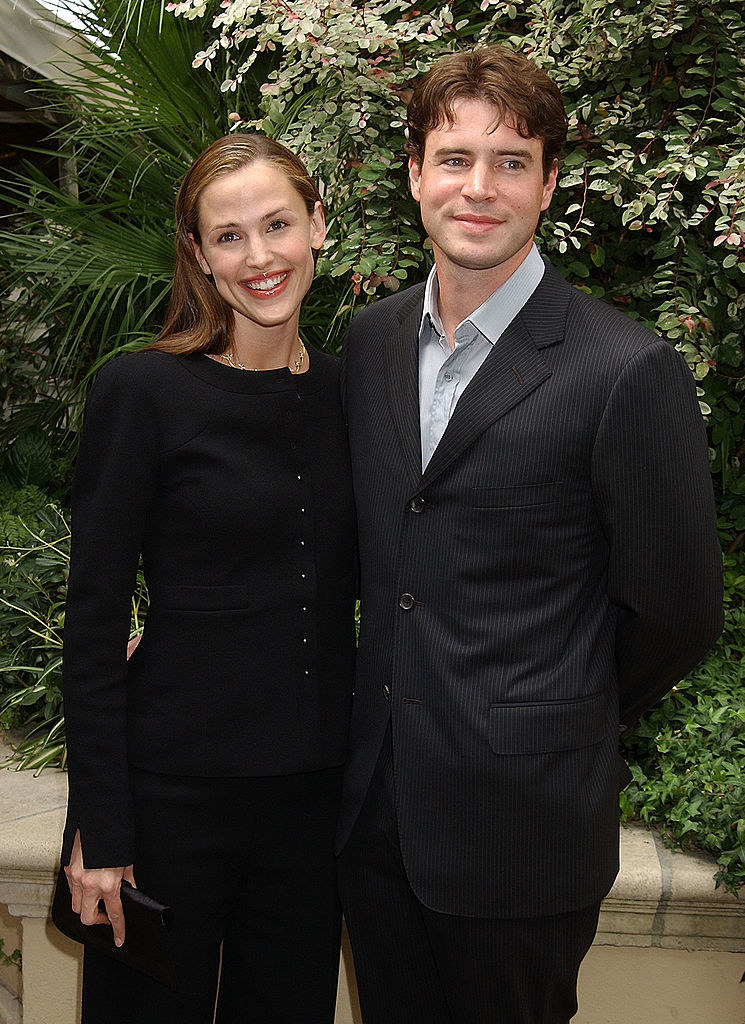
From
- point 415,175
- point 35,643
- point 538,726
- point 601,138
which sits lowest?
point 35,643

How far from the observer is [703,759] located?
2.51 m

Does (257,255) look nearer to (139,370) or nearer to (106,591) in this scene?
(139,370)

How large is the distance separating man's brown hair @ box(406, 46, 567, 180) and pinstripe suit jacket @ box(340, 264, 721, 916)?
223mm

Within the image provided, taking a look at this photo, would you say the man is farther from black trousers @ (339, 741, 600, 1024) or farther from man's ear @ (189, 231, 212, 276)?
man's ear @ (189, 231, 212, 276)

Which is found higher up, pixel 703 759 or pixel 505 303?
pixel 505 303

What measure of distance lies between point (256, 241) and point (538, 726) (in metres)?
0.88

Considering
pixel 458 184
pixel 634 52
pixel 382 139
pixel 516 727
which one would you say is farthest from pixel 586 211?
pixel 516 727

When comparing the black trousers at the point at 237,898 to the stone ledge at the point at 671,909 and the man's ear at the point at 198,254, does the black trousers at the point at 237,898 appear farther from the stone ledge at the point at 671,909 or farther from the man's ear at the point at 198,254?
the man's ear at the point at 198,254

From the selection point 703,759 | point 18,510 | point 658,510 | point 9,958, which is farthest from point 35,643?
point 658,510

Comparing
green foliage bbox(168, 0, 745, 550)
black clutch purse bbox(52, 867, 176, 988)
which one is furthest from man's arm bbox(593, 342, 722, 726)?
green foliage bbox(168, 0, 745, 550)

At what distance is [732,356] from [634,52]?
83 cm

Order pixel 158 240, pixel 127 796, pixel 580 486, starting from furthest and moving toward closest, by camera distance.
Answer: pixel 158 240 < pixel 127 796 < pixel 580 486

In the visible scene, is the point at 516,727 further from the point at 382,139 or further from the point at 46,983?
the point at 382,139

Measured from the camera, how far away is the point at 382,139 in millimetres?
2852
